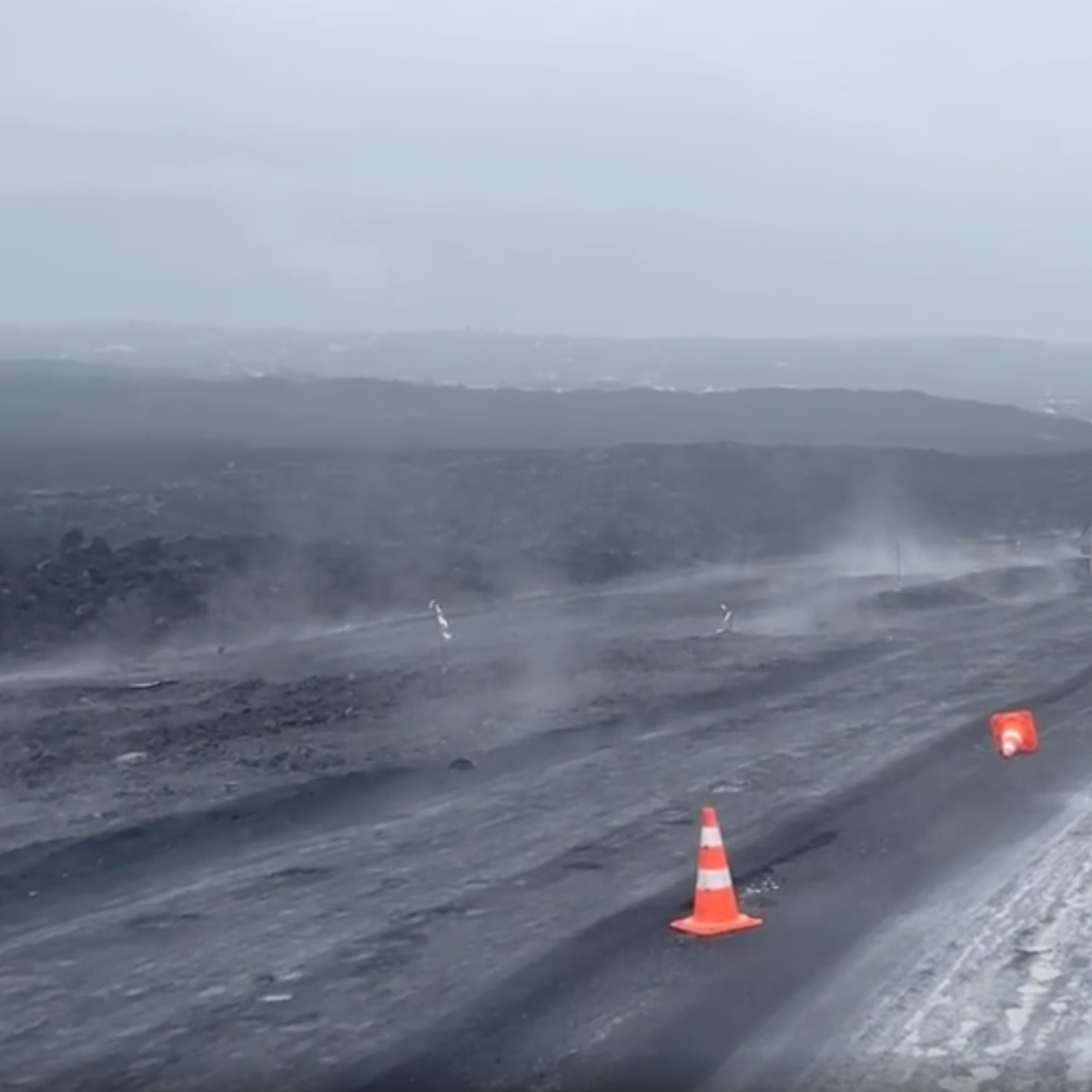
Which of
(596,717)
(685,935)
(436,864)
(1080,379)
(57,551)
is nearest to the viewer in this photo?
(685,935)

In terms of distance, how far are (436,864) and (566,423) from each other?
39.7 meters

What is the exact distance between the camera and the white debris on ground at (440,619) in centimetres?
2080

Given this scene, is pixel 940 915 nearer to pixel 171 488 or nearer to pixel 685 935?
pixel 685 935

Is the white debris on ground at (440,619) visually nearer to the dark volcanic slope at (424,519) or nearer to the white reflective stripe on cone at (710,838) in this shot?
the dark volcanic slope at (424,519)

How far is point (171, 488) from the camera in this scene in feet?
104

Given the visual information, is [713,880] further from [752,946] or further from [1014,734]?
[1014,734]

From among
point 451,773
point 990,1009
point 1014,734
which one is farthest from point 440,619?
point 990,1009

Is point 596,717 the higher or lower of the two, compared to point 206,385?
lower

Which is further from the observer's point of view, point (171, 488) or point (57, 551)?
point (171, 488)

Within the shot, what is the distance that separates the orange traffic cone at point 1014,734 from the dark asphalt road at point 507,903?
181 millimetres

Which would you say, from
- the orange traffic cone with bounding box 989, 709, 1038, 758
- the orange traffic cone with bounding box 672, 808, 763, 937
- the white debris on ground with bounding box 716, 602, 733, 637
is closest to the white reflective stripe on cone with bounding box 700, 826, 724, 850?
the orange traffic cone with bounding box 672, 808, 763, 937

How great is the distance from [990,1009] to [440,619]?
14.0m

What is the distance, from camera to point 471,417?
50500mm

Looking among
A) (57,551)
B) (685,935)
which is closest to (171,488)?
(57,551)
